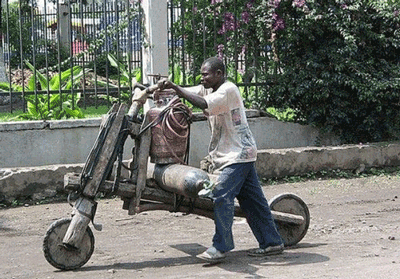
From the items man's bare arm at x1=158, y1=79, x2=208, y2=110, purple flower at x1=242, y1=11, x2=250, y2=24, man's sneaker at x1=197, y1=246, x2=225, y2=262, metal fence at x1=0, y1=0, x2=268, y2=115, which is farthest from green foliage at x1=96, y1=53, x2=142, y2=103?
man's sneaker at x1=197, y1=246, x2=225, y2=262

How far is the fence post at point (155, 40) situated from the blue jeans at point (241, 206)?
4175 mm

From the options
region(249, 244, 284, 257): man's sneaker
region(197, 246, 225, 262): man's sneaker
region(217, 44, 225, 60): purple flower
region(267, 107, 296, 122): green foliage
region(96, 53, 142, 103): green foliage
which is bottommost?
region(249, 244, 284, 257): man's sneaker

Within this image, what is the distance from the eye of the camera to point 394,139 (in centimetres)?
1141

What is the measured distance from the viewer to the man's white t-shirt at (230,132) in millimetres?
6266

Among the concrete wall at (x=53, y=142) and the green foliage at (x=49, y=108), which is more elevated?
the green foliage at (x=49, y=108)

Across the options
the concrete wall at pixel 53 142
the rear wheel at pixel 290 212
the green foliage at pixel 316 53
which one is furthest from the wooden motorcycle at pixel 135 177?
the green foliage at pixel 316 53

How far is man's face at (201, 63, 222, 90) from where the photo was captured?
636cm

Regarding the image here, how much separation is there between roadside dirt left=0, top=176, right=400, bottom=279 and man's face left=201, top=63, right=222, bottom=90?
1.38 m

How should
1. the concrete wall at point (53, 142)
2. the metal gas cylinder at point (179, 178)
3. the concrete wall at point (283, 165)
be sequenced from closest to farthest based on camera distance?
1. the metal gas cylinder at point (179, 178)
2. the concrete wall at point (283, 165)
3. the concrete wall at point (53, 142)

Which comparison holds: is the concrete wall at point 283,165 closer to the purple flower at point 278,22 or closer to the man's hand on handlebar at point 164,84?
the purple flower at point 278,22

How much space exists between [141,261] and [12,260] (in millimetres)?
1080

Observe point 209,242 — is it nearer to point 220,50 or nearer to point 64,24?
point 220,50

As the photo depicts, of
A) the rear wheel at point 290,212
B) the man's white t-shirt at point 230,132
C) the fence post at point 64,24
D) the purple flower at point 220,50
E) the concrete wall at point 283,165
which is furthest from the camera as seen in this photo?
the fence post at point 64,24

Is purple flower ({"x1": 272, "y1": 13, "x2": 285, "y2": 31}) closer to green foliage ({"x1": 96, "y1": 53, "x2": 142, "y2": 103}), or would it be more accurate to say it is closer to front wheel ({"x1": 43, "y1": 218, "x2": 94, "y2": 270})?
green foliage ({"x1": 96, "y1": 53, "x2": 142, "y2": 103})
